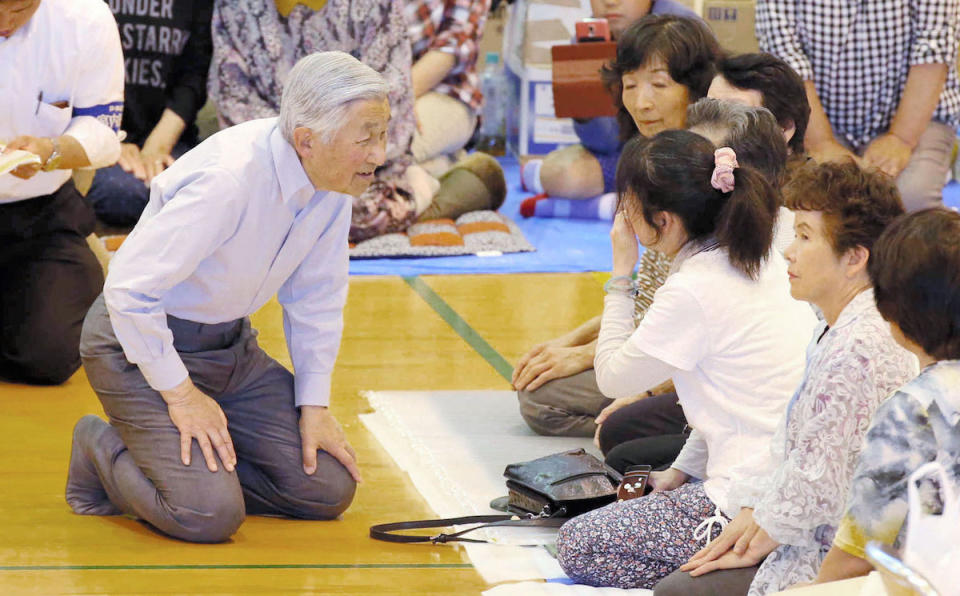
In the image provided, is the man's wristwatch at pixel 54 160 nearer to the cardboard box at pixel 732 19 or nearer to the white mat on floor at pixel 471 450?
the white mat on floor at pixel 471 450

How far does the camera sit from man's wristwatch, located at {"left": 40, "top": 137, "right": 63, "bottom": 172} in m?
3.56

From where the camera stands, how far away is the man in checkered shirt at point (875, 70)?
5.48 m

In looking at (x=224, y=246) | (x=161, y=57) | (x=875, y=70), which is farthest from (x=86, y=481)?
(x=875, y=70)

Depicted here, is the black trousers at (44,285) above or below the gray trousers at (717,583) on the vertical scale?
below

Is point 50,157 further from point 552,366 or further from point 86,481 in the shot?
point 552,366

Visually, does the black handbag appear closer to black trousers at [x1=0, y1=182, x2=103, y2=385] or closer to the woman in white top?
the woman in white top

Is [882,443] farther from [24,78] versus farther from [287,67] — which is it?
[287,67]

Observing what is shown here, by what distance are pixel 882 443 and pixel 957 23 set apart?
4493 mm

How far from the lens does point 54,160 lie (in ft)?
11.7

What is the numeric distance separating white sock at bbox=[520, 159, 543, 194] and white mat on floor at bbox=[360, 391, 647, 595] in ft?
9.53

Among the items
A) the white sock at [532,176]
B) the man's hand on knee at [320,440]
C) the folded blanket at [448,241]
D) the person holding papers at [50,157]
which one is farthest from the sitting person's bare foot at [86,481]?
the white sock at [532,176]

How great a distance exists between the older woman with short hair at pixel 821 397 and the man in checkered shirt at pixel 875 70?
3369 mm

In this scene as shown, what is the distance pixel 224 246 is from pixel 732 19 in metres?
4.27

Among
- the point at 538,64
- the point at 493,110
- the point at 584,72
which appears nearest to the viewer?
the point at 584,72
